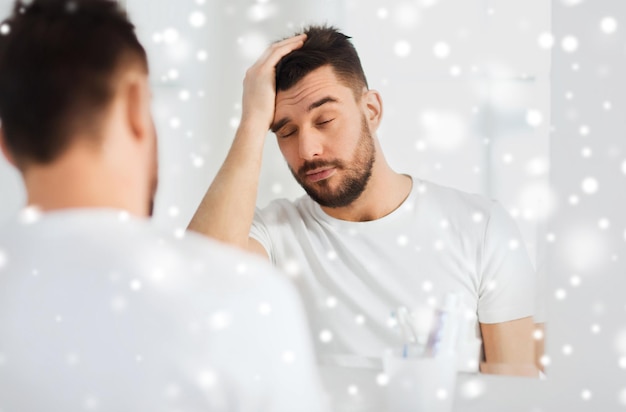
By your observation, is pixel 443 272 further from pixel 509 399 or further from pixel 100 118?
pixel 100 118

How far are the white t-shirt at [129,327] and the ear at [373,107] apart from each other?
0.44 metres

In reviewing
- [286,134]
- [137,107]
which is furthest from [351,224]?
[137,107]

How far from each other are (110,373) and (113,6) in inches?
16.0

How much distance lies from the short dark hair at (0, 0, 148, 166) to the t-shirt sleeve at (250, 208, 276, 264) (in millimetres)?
402

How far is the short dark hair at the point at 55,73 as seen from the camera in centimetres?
69

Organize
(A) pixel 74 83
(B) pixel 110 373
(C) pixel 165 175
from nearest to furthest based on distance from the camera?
(B) pixel 110 373
(A) pixel 74 83
(C) pixel 165 175

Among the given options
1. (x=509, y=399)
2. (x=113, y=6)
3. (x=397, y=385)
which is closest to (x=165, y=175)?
(x=113, y=6)

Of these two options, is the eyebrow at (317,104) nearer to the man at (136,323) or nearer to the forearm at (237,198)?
the forearm at (237,198)

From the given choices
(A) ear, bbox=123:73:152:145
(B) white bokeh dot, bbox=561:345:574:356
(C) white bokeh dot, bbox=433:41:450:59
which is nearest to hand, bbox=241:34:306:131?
(C) white bokeh dot, bbox=433:41:450:59

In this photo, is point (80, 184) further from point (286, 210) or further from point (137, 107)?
point (286, 210)

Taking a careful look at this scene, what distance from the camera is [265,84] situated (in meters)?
1.05

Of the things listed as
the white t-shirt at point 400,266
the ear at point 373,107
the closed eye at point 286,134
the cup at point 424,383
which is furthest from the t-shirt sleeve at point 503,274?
the closed eye at point 286,134

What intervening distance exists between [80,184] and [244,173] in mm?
404

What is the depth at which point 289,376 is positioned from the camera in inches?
24.0
